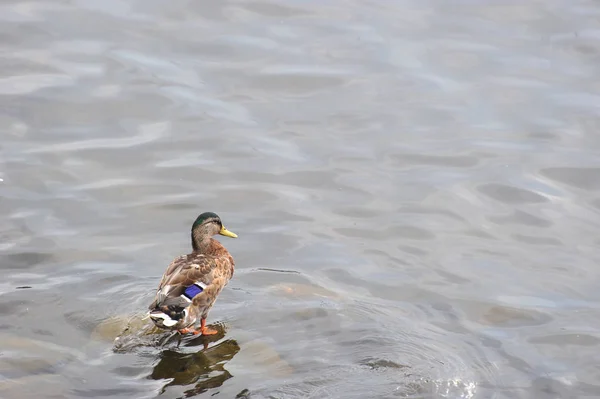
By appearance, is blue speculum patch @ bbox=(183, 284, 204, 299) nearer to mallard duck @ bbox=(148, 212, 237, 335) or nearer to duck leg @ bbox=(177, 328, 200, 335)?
mallard duck @ bbox=(148, 212, 237, 335)

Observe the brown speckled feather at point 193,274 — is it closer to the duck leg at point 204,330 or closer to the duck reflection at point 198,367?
the duck leg at point 204,330

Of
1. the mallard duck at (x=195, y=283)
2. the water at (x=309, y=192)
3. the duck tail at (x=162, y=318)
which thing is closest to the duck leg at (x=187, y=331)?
the mallard duck at (x=195, y=283)

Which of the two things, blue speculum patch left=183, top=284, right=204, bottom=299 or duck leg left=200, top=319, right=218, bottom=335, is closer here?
→ blue speculum patch left=183, top=284, right=204, bottom=299

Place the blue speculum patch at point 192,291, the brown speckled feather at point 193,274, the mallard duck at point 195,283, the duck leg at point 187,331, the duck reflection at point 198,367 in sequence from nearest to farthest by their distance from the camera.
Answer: the duck reflection at point 198,367, the mallard duck at point 195,283, the brown speckled feather at point 193,274, the blue speculum patch at point 192,291, the duck leg at point 187,331

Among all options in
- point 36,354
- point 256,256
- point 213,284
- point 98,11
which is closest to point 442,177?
point 256,256

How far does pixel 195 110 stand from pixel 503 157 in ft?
13.4

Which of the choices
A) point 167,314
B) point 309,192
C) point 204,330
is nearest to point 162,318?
point 167,314

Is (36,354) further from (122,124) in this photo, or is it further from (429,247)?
(122,124)

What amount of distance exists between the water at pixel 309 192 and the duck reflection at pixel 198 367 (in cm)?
2

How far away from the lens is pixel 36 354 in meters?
8.13

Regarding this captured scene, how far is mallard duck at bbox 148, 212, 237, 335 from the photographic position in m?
8.34

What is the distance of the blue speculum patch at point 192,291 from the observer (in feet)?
28.5

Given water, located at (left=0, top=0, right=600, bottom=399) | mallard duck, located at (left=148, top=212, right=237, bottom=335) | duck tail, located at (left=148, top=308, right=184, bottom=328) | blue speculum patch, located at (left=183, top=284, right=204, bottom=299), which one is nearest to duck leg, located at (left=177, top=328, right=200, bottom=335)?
mallard duck, located at (left=148, top=212, right=237, bottom=335)

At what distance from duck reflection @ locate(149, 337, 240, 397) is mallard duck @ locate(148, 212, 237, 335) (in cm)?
27
